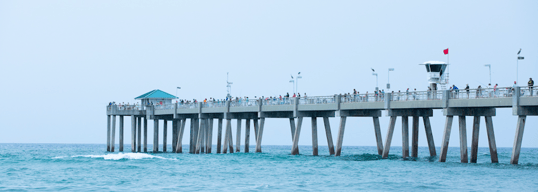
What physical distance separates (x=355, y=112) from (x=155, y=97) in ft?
103

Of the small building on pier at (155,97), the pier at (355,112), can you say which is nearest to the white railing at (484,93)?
the pier at (355,112)

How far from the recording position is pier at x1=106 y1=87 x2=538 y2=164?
3659 centimetres

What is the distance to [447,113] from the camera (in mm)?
39125

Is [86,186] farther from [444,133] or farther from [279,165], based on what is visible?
[444,133]

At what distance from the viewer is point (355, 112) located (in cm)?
4956

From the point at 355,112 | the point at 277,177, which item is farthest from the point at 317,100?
the point at 277,177

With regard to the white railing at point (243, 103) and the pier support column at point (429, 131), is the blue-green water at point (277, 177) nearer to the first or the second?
Result: the pier support column at point (429, 131)

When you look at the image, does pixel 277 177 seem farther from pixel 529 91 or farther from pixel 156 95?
pixel 156 95

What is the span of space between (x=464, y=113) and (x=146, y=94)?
146 feet

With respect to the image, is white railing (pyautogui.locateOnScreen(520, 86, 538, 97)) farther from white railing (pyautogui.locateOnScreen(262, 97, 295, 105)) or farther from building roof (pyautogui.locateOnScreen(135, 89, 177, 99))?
building roof (pyautogui.locateOnScreen(135, 89, 177, 99))

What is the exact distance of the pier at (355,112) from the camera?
36594 mm

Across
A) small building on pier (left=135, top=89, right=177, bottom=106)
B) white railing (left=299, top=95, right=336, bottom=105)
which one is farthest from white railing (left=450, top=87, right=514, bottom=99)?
small building on pier (left=135, top=89, right=177, bottom=106)

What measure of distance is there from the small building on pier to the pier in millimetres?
124

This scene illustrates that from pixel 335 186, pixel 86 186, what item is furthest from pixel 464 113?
pixel 86 186
